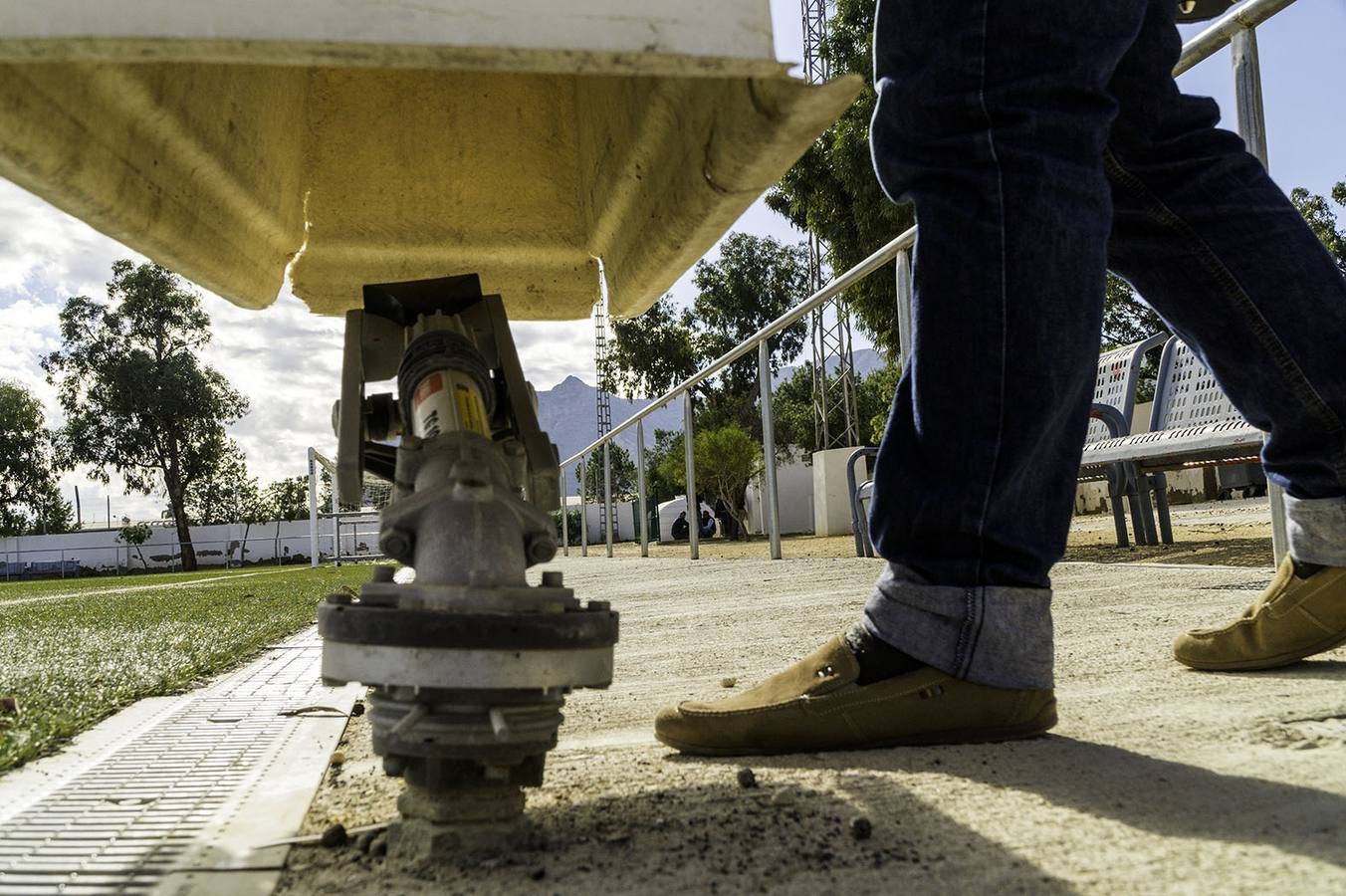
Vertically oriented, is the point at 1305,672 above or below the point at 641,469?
below

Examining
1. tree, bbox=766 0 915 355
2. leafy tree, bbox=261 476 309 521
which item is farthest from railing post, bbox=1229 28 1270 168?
leafy tree, bbox=261 476 309 521

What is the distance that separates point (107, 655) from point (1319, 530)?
2.49 meters

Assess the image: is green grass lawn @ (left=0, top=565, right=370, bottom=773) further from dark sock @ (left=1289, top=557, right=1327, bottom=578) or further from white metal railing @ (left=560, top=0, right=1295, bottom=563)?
dark sock @ (left=1289, top=557, right=1327, bottom=578)

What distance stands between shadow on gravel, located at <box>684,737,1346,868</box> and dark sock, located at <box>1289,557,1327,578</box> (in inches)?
19.1

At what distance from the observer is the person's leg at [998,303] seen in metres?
1.03

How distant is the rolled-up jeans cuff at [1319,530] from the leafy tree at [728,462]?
18.2 metres

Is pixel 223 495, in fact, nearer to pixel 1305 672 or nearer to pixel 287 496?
pixel 287 496

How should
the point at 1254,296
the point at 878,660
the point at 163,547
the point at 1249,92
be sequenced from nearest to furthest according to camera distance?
1. the point at 878,660
2. the point at 1254,296
3. the point at 1249,92
4. the point at 163,547

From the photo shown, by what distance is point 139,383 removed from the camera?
129 feet

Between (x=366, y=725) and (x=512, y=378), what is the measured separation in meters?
0.56

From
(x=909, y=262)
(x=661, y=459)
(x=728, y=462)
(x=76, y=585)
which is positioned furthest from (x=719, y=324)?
(x=909, y=262)

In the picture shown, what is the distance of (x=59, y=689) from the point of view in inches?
71.9

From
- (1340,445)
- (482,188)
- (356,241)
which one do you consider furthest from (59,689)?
(1340,445)

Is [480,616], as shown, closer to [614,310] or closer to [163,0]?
[163,0]
